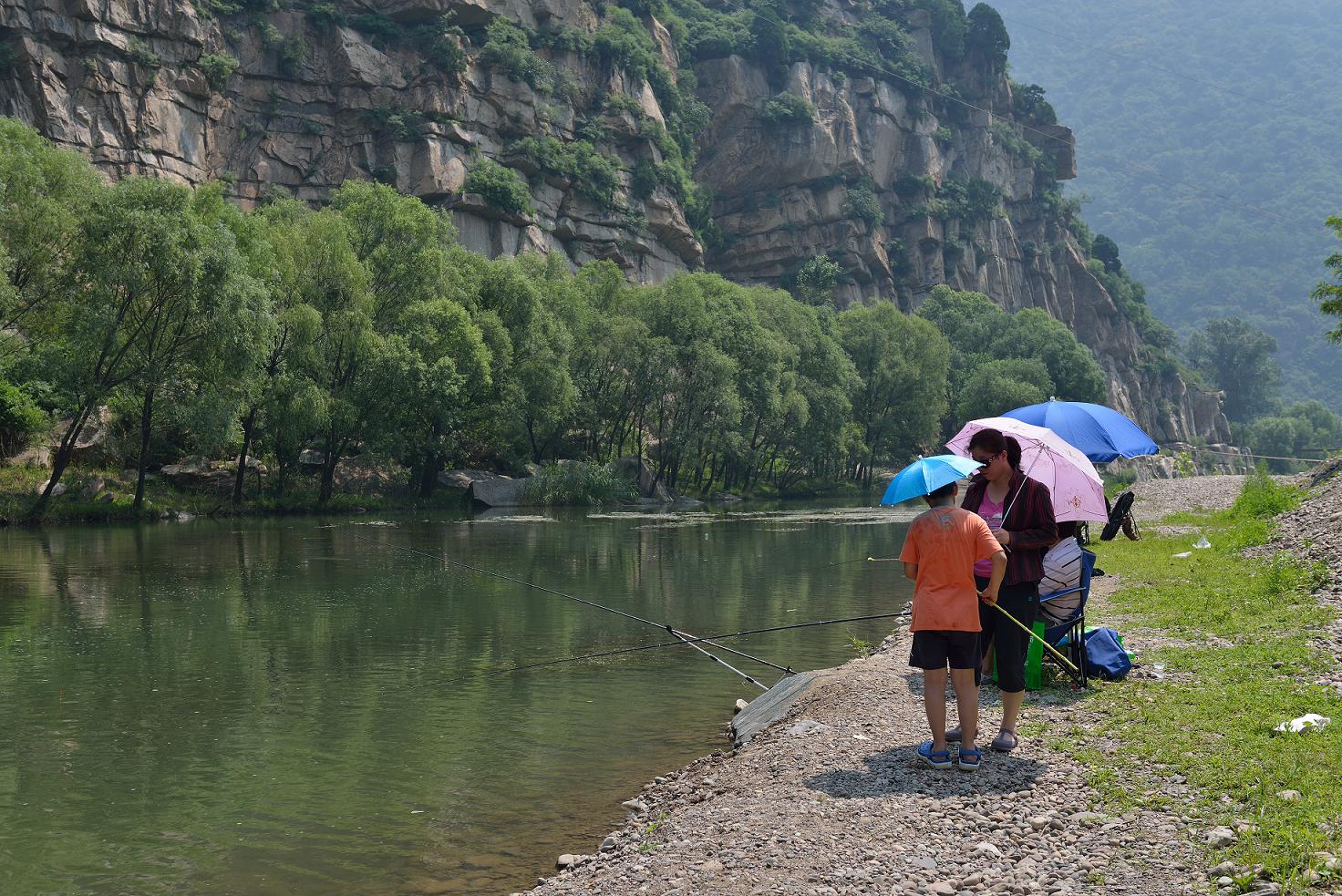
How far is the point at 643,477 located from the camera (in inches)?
2699

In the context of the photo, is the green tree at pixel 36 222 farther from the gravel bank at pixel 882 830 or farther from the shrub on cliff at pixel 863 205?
the shrub on cliff at pixel 863 205

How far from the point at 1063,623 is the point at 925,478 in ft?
9.40

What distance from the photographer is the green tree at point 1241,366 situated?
617 feet

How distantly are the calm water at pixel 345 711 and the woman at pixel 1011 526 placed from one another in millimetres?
3653

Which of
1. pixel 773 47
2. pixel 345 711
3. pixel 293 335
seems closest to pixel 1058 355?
pixel 773 47

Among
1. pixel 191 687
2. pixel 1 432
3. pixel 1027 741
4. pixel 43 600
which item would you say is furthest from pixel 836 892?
pixel 1 432

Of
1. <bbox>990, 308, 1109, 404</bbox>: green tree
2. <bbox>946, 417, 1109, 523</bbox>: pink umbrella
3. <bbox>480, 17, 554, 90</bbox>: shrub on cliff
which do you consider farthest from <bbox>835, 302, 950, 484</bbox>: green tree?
<bbox>946, 417, 1109, 523</bbox>: pink umbrella

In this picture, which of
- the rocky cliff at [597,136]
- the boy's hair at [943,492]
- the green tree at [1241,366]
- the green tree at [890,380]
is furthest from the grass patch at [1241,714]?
the green tree at [1241,366]

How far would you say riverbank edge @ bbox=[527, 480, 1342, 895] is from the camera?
5984mm

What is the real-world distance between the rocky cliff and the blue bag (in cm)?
7259

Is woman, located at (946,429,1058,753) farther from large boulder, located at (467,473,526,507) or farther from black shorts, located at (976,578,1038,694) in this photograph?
large boulder, located at (467,473,526,507)

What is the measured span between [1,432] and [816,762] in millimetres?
43231

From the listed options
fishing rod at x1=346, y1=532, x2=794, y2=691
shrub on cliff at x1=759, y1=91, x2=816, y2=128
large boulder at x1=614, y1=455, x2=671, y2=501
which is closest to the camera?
fishing rod at x1=346, y1=532, x2=794, y2=691

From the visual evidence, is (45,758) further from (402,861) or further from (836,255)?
(836,255)
